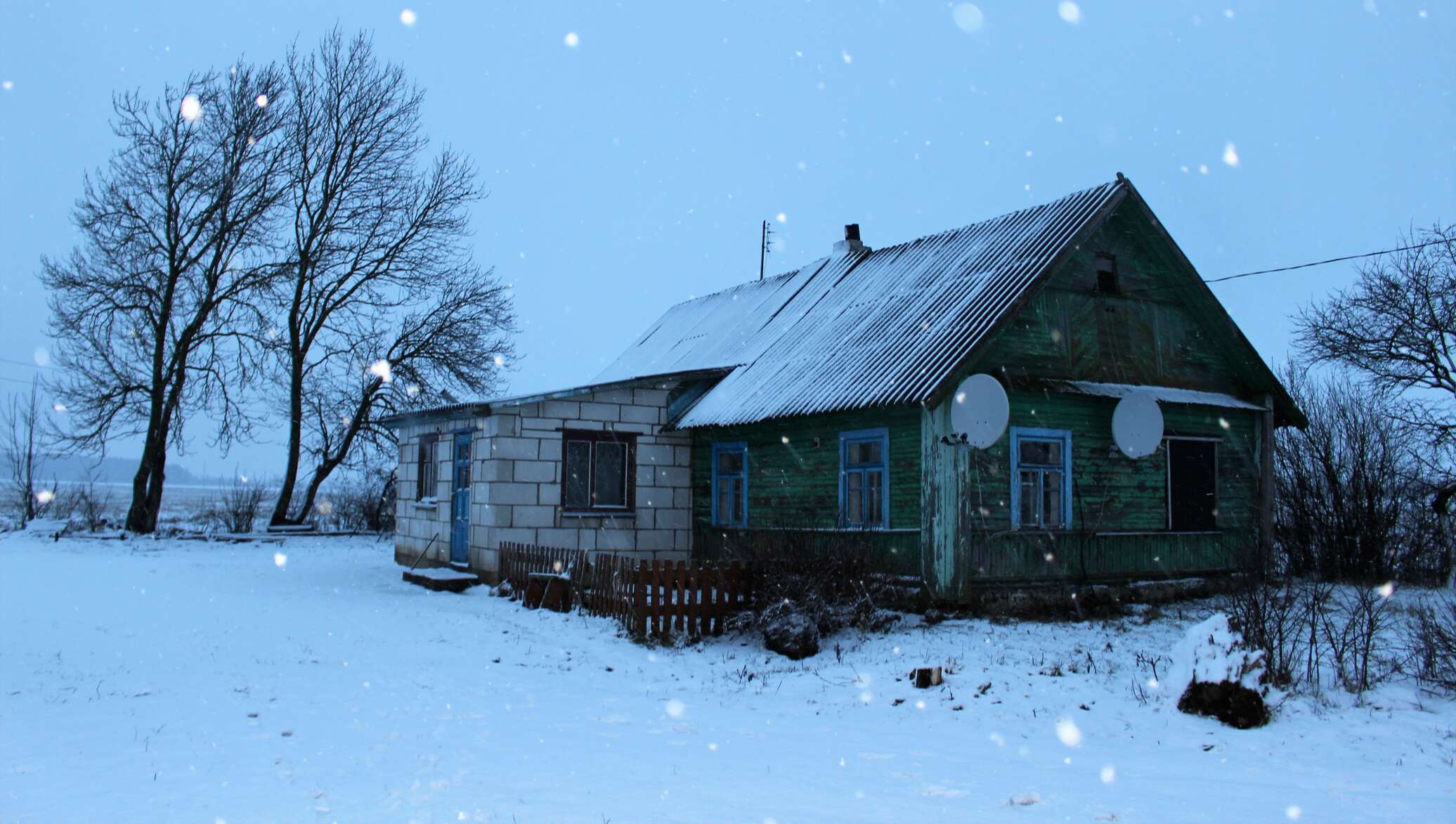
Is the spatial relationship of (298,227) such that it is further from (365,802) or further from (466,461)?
(365,802)

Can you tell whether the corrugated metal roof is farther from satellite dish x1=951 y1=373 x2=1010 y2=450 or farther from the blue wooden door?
the blue wooden door

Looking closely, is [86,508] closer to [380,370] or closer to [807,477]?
[380,370]

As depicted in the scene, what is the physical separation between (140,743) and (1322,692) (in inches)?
357

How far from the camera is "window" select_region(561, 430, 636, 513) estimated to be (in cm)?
1642

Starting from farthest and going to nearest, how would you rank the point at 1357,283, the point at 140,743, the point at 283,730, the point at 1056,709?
the point at 1357,283 → the point at 1056,709 → the point at 283,730 → the point at 140,743

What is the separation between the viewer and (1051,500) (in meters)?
13.9

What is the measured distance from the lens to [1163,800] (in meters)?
5.86

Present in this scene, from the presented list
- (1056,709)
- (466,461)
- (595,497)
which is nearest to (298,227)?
(466,461)

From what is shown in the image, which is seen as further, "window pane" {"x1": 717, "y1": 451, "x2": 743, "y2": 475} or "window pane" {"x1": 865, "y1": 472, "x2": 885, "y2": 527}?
"window pane" {"x1": 717, "y1": 451, "x2": 743, "y2": 475}

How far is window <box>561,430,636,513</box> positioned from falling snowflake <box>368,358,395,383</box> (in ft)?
48.2

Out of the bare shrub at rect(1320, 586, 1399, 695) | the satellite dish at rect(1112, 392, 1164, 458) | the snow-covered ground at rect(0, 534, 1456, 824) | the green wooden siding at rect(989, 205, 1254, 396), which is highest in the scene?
the green wooden siding at rect(989, 205, 1254, 396)

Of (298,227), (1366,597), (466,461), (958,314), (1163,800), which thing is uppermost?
(298,227)

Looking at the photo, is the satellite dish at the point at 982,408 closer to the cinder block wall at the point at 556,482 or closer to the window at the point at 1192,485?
the window at the point at 1192,485

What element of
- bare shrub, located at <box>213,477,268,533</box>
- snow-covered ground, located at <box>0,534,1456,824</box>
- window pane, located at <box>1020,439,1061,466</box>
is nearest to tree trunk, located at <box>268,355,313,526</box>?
bare shrub, located at <box>213,477,268,533</box>
